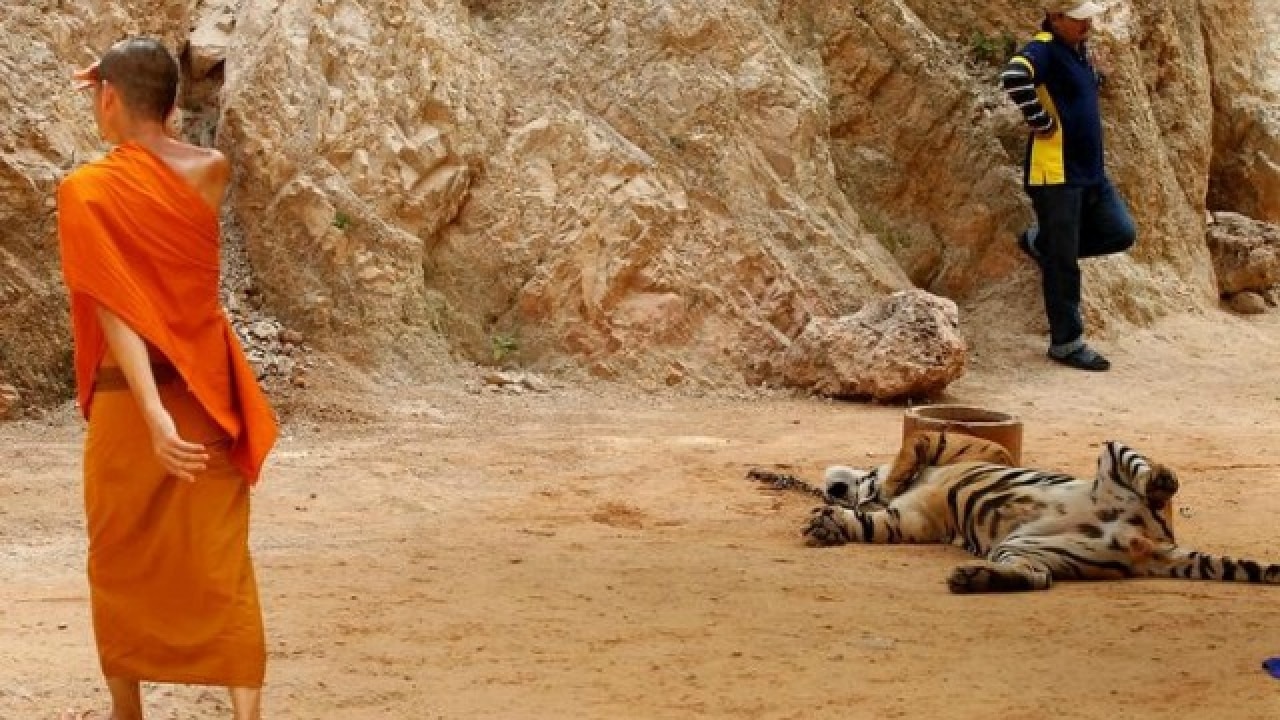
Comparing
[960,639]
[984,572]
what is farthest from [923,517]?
[960,639]

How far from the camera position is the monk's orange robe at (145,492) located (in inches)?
148

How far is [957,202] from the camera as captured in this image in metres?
12.2

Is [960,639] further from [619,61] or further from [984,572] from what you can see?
[619,61]

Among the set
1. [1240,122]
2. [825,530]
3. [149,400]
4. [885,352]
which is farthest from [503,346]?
[1240,122]

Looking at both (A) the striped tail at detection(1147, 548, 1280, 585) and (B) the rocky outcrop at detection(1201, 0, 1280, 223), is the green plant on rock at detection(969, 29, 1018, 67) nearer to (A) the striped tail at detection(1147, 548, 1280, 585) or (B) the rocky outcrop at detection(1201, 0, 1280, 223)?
(B) the rocky outcrop at detection(1201, 0, 1280, 223)

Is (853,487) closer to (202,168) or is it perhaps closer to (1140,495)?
(1140,495)

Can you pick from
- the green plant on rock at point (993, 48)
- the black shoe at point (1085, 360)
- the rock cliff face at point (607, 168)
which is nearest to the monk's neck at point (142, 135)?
the rock cliff face at point (607, 168)

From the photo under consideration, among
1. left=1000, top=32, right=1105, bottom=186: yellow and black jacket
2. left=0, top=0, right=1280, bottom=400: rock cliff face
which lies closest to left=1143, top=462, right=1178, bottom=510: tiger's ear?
left=0, top=0, right=1280, bottom=400: rock cliff face

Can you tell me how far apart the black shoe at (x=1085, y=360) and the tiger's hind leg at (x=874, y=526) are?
499 cm

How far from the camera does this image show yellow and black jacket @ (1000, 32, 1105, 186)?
35.7 feet

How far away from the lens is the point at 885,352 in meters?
9.66

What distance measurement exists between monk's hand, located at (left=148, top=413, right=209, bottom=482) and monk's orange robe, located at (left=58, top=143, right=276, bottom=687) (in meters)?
0.17

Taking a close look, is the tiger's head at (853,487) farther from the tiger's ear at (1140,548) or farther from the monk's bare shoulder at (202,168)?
the monk's bare shoulder at (202,168)

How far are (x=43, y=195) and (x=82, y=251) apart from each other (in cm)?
480
